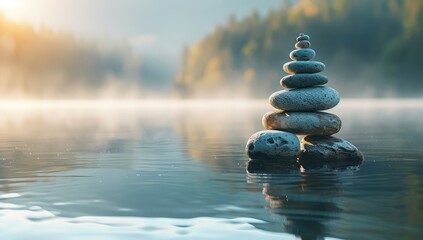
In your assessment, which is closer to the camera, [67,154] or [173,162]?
[173,162]

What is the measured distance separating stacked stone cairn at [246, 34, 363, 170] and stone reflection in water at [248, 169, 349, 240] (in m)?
2.29

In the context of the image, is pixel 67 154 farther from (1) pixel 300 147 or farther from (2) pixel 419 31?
(2) pixel 419 31

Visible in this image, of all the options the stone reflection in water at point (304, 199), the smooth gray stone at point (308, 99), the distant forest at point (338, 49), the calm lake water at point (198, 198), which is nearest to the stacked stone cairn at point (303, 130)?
Answer: the smooth gray stone at point (308, 99)

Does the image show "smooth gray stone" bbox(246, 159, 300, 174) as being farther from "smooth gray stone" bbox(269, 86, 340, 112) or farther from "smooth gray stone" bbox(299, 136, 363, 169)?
"smooth gray stone" bbox(269, 86, 340, 112)

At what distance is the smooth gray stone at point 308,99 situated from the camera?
2197cm

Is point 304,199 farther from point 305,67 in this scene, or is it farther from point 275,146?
point 305,67

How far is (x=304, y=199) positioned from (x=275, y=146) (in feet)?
25.3

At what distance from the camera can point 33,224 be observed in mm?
11047

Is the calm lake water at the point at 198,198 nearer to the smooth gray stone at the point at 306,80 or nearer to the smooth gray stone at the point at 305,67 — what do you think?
the smooth gray stone at the point at 306,80

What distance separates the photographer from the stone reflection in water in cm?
1057

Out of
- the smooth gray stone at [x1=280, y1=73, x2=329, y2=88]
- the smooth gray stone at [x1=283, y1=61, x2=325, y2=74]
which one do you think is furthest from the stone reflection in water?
the smooth gray stone at [x1=283, y1=61, x2=325, y2=74]

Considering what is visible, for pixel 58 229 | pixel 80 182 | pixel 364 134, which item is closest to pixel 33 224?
pixel 58 229

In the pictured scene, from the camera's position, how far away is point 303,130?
21.7 meters

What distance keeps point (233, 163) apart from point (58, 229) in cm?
1085
